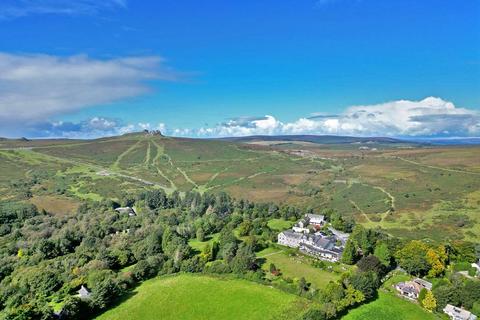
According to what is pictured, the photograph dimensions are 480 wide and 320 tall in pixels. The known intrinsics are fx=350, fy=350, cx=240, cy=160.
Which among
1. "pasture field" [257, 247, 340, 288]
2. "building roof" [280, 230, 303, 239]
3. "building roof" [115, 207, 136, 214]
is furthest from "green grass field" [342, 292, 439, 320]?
"building roof" [115, 207, 136, 214]

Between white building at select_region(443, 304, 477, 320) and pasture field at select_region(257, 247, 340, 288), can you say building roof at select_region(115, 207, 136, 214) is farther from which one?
white building at select_region(443, 304, 477, 320)

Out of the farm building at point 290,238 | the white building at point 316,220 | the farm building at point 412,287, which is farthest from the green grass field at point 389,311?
the white building at point 316,220

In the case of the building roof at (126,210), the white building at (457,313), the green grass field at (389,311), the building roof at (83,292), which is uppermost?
the building roof at (126,210)

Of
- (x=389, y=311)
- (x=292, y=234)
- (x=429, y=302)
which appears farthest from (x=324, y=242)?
(x=429, y=302)

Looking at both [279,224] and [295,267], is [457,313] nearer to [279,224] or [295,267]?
[295,267]

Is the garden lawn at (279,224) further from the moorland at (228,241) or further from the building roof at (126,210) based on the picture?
the building roof at (126,210)
